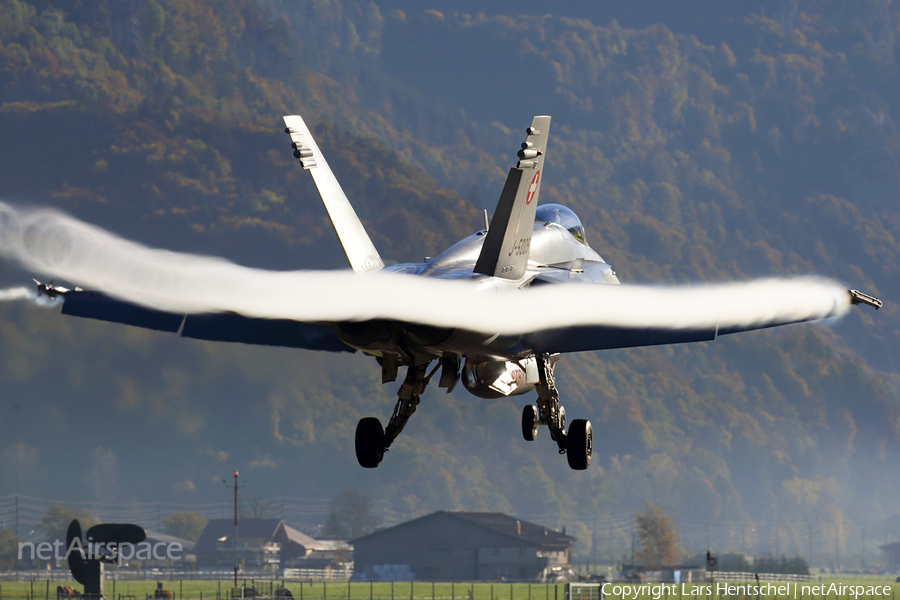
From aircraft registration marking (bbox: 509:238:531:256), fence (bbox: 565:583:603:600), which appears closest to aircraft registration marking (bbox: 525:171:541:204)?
aircraft registration marking (bbox: 509:238:531:256)

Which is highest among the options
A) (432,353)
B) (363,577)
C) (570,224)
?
(570,224)

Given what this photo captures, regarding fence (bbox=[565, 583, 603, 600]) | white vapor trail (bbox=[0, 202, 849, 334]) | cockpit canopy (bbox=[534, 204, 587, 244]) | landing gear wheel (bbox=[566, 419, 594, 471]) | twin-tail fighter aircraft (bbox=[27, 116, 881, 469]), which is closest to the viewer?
white vapor trail (bbox=[0, 202, 849, 334])

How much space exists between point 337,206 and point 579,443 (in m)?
8.25

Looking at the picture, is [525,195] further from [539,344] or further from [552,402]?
[552,402]

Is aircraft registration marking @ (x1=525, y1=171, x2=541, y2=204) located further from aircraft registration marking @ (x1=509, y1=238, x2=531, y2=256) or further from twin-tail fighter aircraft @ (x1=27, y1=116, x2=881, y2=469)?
aircraft registration marking @ (x1=509, y1=238, x2=531, y2=256)

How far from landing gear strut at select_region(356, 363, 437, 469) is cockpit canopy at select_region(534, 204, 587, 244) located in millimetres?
5930

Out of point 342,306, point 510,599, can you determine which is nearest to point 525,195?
point 342,306

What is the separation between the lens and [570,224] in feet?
99.7

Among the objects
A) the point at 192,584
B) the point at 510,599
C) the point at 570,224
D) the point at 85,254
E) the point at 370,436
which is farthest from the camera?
the point at 192,584

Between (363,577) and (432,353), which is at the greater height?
(432,353)

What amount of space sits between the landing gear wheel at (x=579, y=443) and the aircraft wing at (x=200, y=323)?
6.31m

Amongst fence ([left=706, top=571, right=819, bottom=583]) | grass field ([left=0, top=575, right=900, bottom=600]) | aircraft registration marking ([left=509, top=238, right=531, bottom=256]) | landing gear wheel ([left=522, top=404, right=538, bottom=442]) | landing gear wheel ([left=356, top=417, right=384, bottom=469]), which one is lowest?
fence ([left=706, top=571, right=819, bottom=583])

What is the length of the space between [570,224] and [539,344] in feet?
21.8

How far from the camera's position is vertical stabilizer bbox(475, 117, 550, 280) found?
22750mm
